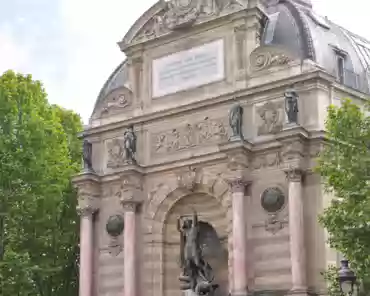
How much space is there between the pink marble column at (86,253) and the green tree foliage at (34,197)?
1.71m

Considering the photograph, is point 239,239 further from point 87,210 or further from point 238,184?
point 87,210

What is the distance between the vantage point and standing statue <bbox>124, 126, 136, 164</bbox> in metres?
29.1

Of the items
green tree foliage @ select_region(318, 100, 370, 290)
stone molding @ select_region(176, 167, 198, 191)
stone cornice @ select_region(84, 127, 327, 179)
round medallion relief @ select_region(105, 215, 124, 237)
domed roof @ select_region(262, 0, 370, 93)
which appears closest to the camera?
green tree foliage @ select_region(318, 100, 370, 290)

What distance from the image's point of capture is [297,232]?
2448 centimetres

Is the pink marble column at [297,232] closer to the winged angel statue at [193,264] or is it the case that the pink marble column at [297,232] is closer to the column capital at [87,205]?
the winged angel statue at [193,264]

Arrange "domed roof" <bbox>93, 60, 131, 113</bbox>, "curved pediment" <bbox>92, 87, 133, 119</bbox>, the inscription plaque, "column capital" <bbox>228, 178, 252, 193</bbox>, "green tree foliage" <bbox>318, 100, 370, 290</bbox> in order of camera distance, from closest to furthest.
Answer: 1. "green tree foliage" <bbox>318, 100, 370, 290</bbox>
2. "column capital" <bbox>228, 178, 252, 193</bbox>
3. the inscription plaque
4. "curved pediment" <bbox>92, 87, 133, 119</bbox>
5. "domed roof" <bbox>93, 60, 131, 113</bbox>

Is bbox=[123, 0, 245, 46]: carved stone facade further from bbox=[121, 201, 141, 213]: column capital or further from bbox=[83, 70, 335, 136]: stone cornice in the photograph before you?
bbox=[121, 201, 141, 213]: column capital

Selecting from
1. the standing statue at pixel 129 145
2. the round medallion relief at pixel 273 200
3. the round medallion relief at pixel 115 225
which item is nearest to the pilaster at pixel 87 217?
the round medallion relief at pixel 115 225

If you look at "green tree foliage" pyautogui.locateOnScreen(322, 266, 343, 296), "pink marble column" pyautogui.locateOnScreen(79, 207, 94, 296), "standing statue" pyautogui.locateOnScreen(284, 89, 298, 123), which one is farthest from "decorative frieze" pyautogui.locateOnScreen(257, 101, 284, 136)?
"pink marble column" pyautogui.locateOnScreen(79, 207, 94, 296)

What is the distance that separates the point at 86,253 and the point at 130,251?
2180mm

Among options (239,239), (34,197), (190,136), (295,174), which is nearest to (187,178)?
(190,136)

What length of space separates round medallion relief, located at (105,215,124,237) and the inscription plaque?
464 cm

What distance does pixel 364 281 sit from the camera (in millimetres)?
19312

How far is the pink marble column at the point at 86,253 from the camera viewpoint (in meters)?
29.4
